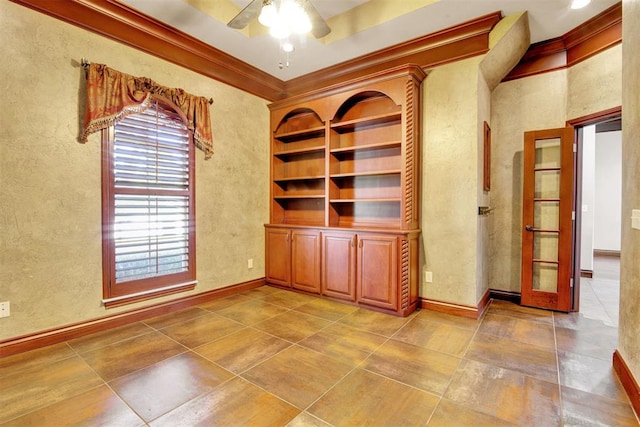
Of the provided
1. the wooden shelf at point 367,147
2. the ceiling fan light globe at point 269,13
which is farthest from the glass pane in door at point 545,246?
the ceiling fan light globe at point 269,13

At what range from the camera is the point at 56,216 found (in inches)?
102

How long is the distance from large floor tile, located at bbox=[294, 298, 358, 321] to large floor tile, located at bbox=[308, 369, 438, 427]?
121cm

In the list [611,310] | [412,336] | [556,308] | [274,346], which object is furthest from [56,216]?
[611,310]

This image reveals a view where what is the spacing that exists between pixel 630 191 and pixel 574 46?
2238 mm

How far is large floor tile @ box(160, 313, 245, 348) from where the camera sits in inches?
105

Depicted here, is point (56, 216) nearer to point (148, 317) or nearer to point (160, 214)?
point (160, 214)

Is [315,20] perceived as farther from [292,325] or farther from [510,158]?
[510,158]

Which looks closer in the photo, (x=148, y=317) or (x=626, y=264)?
(x=626, y=264)

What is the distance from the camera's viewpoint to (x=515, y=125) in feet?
12.3

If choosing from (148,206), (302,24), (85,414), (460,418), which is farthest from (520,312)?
(148,206)

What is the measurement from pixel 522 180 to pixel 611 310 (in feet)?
5.66

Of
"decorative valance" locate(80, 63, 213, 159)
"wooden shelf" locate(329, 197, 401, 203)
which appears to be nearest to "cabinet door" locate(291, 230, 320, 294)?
"wooden shelf" locate(329, 197, 401, 203)

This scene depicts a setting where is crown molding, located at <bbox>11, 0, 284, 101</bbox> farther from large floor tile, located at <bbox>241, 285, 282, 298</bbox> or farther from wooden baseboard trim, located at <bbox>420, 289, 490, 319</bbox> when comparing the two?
wooden baseboard trim, located at <bbox>420, 289, 490, 319</bbox>

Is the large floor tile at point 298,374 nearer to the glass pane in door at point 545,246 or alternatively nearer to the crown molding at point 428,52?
the glass pane in door at point 545,246
